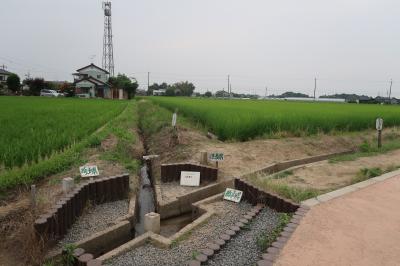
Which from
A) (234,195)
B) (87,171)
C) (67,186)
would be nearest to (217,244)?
(234,195)

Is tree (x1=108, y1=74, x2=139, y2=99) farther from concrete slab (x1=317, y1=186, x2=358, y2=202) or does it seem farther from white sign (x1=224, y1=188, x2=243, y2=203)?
concrete slab (x1=317, y1=186, x2=358, y2=202)

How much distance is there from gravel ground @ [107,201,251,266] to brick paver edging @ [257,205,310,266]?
33.4 inches

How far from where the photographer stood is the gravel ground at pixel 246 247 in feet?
11.7

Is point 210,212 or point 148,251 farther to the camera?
point 210,212

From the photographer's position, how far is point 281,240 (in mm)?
3664

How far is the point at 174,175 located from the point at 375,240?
3966 millimetres

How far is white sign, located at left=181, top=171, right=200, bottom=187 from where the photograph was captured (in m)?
6.56

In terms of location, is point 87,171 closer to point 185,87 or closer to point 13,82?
point 13,82

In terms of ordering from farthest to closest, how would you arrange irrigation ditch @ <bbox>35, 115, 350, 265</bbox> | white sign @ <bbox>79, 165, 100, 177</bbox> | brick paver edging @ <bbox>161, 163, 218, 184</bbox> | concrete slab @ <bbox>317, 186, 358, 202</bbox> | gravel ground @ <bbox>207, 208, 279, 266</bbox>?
brick paver edging @ <bbox>161, 163, 218, 184</bbox>
white sign @ <bbox>79, 165, 100, 177</bbox>
concrete slab @ <bbox>317, 186, 358, 202</bbox>
irrigation ditch @ <bbox>35, 115, 350, 265</bbox>
gravel ground @ <bbox>207, 208, 279, 266</bbox>

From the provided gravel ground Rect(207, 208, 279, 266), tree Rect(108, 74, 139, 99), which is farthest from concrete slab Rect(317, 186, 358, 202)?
tree Rect(108, 74, 139, 99)

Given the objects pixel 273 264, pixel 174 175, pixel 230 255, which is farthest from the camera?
pixel 174 175

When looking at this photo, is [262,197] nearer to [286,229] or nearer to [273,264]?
[286,229]

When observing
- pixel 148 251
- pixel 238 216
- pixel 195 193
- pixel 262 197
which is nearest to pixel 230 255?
pixel 148 251

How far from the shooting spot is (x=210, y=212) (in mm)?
5035
